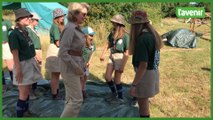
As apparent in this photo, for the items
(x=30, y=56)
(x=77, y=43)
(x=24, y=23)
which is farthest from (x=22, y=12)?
(x=77, y=43)

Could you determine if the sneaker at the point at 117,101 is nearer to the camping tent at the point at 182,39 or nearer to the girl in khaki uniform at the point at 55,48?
the girl in khaki uniform at the point at 55,48

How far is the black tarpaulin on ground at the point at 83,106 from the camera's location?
5.26 metres

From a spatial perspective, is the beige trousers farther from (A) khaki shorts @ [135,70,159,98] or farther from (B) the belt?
(A) khaki shorts @ [135,70,159,98]

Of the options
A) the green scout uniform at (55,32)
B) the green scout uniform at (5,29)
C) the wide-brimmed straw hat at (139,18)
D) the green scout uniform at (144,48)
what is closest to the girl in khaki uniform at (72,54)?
the wide-brimmed straw hat at (139,18)

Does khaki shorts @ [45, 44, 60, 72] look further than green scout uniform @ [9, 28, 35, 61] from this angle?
Yes

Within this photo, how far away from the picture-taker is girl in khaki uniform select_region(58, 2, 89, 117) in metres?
3.97

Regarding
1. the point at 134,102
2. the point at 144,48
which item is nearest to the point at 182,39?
the point at 134,102

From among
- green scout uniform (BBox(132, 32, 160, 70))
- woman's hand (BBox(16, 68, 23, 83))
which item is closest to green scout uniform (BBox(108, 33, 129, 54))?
green scout uniform (BBox(132, 32, 160, 70))

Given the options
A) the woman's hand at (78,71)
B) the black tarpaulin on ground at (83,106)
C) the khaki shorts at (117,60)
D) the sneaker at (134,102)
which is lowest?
the sneaker at (134,102)

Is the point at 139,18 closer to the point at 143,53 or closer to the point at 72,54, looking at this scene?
the point at 143,53

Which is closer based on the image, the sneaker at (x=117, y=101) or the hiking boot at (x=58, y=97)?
the sneaker at (x=117, y=101)

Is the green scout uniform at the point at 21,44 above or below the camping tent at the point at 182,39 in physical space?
above

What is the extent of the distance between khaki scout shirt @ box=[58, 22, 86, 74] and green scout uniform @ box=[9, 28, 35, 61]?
0.80 m

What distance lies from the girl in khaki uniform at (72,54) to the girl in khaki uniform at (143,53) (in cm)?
69
